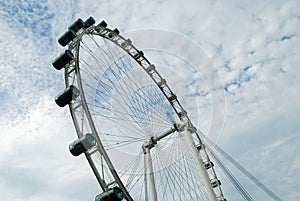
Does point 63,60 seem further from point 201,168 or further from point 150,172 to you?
point 201,168

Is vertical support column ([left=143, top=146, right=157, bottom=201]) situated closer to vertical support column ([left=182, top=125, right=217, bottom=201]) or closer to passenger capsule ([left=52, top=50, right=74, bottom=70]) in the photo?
vertical support column ([left=182, top=125, right=217, bottom=201])

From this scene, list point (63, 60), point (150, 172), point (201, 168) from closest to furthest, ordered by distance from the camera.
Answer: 1. point (63, 60)
2. point (201, 168)
3. point (150, 172)

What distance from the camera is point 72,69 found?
1434cm

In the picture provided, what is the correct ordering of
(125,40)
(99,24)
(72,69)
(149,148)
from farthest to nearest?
1. (125,40)
2. (99,24)
3. (149,148)
4. (72,69)

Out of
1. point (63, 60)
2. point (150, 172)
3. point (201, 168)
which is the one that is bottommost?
point (201, 168)

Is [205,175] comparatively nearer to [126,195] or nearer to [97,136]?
[126,195]

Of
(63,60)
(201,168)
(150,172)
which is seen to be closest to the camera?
(63,60)

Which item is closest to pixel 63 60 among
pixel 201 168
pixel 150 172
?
pixel 150 172

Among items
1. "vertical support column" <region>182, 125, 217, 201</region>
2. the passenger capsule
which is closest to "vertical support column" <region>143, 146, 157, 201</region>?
"vertical support column" <region>182, 125, 217, 201</region>

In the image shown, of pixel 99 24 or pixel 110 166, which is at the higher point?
pixel 99 24

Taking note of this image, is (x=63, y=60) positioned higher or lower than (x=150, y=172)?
higher

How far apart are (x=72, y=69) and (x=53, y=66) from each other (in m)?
1.23

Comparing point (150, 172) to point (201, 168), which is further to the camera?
point (150, 172)

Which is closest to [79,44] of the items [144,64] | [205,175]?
[144,64]
